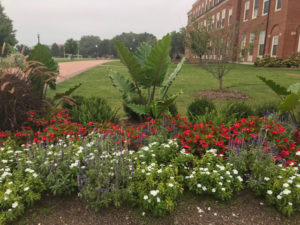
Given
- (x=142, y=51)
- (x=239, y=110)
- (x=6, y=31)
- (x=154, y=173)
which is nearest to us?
(x=154, y=173)

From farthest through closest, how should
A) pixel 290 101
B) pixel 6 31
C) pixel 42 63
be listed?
1. pixel 6 31
2. pixel 42 63
3. pixel 290 101

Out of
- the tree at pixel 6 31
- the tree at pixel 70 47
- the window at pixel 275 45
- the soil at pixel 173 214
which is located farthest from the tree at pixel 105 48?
the soil at pixel 173 214

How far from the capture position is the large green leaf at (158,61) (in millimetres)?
4305

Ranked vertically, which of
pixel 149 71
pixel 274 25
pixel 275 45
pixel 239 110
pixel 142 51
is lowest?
pixel 239 110

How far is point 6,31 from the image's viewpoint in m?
42.7

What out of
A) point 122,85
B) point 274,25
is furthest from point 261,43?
point 122,85

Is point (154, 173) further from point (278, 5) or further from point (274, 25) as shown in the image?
point (278, 5)

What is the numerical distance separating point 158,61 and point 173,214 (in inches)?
115

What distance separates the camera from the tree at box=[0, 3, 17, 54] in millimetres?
42000

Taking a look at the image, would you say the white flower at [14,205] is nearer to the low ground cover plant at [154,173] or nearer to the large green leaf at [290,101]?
the low ground cover plant at [154,173]

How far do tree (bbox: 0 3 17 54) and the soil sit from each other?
155ft

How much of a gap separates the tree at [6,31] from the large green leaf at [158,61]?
45595 millimetres

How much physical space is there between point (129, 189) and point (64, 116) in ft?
8.24

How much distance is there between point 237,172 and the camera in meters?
2.64
